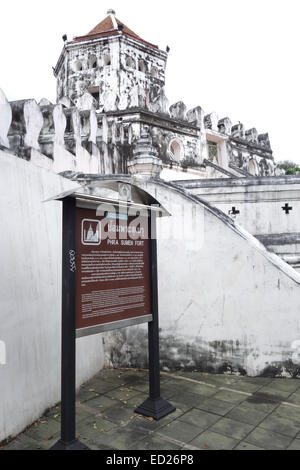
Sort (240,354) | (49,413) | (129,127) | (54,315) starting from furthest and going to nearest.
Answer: (129,127)
(240,354)
(54,315)
(49,413)

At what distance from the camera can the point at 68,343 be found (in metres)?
2.86

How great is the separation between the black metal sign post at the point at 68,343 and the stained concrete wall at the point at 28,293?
0.65m

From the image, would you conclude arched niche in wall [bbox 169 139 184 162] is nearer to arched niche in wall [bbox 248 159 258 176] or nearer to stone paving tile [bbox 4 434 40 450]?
arched niche in wall [bbox 248 159 258 176]

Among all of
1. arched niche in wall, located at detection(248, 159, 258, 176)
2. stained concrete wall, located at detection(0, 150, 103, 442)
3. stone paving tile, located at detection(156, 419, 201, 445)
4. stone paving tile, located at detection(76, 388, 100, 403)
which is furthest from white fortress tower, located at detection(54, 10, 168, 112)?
stone paving tile, located at detection(156, 419, 201, 445)

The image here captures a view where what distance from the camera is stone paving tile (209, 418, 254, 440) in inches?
123

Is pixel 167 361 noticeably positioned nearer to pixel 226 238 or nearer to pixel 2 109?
pixel 226 238

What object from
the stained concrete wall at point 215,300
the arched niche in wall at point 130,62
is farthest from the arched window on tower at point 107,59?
the stained concrete wall at point 215,300

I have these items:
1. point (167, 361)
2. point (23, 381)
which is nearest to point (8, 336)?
point (23, 381)

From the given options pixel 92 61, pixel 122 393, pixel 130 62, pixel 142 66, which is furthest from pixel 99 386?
pixel 142 66

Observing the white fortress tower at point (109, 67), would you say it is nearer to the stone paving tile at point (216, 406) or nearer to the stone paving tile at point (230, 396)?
the stone paving tile at point (230, 396)

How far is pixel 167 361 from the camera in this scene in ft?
16.0

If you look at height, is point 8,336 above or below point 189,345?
above

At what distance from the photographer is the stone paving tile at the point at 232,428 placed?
3125mm

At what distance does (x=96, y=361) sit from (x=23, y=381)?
158 centimetres
